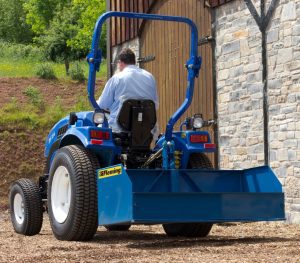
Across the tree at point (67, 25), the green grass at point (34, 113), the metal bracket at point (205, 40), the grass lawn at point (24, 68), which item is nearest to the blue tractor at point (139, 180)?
the metal bracket at point (205, 40)

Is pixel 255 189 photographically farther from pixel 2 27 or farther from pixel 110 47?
pixel 2 27

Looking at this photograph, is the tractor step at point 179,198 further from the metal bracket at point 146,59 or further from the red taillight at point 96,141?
the metal bracket at point 146,59

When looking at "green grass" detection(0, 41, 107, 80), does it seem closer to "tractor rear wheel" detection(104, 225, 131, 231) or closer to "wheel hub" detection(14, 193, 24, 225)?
"tractor rear wheel" detection(104, 225, 131, 231)

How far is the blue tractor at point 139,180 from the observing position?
8114 mm

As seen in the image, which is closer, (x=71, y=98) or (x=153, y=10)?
(x=153, y=10)

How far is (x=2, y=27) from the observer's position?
2372 inches

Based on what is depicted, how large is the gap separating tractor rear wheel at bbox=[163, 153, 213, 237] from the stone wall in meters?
2.37

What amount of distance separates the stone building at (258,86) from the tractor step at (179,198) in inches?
113

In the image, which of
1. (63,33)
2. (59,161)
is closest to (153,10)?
(59,161)

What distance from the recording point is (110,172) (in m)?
8.17

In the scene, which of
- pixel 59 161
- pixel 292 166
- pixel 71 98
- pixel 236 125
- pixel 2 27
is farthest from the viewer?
pixel 2 27

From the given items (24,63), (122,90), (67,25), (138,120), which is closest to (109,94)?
(122,90)

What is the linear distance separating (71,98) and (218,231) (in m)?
18.0

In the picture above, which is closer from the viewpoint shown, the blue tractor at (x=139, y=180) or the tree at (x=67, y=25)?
the blue tractor at (x=139, y=180)
